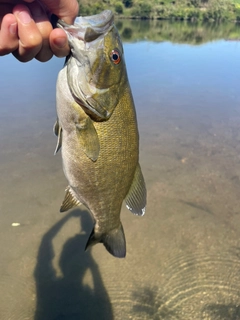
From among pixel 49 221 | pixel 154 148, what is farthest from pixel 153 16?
pixel 49 221

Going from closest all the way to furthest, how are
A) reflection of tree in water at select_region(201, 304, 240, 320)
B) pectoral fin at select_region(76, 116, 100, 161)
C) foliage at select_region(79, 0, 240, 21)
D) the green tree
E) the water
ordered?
pectoral fin at select_region(76, 116, 100, 161)
reflection of tree in water at select_region(201, 304, 240, 320)
the water
foliage at select_region(79, 0, 240, 21)
the green tree

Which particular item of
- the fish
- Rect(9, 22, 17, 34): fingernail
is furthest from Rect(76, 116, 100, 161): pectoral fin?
Rect(9, 22, 17, 34): fingernail

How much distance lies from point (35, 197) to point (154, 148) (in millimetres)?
3605

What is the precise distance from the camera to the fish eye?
201cm

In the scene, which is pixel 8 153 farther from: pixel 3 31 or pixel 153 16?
pixel 153 16

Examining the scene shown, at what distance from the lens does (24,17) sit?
1.84 meters

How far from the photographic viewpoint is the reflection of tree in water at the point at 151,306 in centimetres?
451

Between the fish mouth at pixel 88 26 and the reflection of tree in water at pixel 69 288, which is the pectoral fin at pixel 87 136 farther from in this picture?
the reflection of tree in water at pixel 69 288

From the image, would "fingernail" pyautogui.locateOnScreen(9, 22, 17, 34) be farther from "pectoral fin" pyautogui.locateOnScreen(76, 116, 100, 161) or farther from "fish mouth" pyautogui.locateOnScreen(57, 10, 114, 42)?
"pectoral fin" pyautogui.locateOnScreen(76, 116, 100, 161)

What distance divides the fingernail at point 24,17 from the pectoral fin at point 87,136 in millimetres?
642

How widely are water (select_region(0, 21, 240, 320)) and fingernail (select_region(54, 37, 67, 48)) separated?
390 cm

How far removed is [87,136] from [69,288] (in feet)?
11.8

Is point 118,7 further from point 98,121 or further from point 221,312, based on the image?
point 98,121

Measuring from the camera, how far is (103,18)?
1.88 metres
